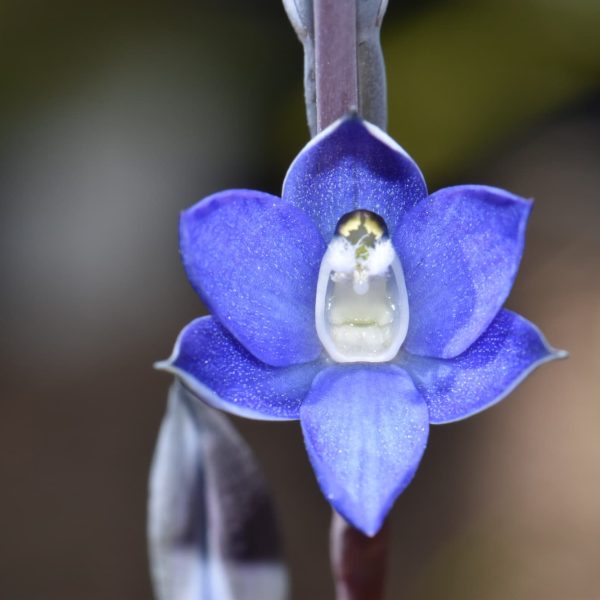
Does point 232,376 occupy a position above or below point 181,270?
below

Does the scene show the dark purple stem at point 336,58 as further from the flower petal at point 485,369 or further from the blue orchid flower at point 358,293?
the flower petal at point 485,369

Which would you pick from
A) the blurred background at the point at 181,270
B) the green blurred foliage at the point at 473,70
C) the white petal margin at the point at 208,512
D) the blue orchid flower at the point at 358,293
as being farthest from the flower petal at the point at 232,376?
the green blurred foliage at the point at 473,70

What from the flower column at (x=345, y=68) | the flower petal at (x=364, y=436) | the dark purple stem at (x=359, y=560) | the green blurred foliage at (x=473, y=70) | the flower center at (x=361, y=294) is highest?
the green blurred foliage at (x=473, y=70)

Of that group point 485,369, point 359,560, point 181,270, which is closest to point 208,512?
point 359,560

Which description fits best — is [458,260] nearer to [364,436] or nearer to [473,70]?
[364,436]

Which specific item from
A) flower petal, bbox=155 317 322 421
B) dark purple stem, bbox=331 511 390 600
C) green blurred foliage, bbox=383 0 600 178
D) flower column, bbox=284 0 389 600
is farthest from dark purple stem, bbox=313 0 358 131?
A: green blurred foliage, bbox=383 0 600 178
